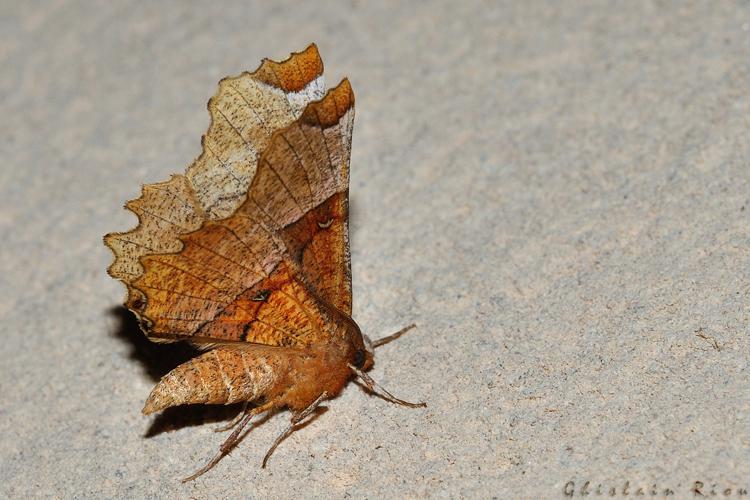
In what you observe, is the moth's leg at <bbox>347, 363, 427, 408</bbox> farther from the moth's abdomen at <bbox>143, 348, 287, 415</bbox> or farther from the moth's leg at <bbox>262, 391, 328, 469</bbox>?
the moth's abdomen at <bbox>143, 348, 287, 415</bbox>

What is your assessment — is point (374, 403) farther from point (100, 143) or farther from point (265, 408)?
point (100, 143)

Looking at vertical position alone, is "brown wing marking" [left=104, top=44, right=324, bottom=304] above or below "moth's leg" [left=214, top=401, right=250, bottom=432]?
above

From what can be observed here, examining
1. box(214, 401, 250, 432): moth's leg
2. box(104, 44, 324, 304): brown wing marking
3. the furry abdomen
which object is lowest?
box(214, 401, 250, 432): moth's leg

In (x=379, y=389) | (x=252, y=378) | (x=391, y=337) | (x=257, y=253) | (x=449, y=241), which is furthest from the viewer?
(x=449, y=241)

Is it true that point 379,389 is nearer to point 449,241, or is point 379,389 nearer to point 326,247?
point 326,247

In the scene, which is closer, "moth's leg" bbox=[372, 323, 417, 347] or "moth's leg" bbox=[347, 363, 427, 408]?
"moth's leg" bbox=[347, 363, 427, 408]

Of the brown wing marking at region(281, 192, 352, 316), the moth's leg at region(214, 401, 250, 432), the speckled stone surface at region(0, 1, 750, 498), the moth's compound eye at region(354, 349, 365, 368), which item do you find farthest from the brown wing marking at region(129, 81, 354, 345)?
the speckled stone surface at region(0, 1, 750, 498)

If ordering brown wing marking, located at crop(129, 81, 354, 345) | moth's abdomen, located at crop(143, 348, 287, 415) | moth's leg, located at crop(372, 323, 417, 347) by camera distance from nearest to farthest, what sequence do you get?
brown wing marking, located at crop(129, 81, 354, 345)
moth's abdomen, located at crop(143, 348, 287, 415)
moth's leg, located at crop(372, 323, 417, 347)

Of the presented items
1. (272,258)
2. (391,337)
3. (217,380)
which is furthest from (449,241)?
(217,380)
